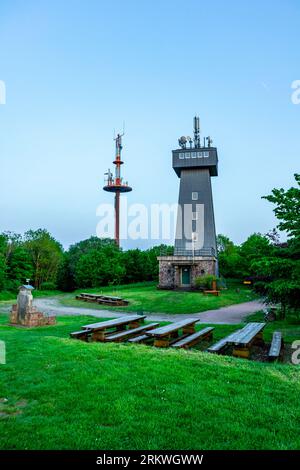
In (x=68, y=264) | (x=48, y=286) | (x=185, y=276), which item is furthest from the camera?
(x=68, y=264)

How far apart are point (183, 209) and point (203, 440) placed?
3187 centimetres

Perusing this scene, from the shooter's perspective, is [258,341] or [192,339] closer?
[192,339]

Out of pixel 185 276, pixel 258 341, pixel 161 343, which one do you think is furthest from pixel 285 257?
pixel 185 276

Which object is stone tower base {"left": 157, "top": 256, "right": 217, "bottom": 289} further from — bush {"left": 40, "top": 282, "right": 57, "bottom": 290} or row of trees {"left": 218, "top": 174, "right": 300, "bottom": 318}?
row of trees {"left": 218, "top": 174, "right": 300, "bottom": 318}

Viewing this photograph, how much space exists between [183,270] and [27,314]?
21.0 m

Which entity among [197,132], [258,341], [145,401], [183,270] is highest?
[197,132]

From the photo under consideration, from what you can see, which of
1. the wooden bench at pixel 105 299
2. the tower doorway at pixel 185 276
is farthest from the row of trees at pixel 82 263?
the wooden bench at pixel 105 299

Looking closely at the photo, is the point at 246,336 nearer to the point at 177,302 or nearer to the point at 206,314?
the point at 206,314

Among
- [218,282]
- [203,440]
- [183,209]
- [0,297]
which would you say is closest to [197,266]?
[218,282]

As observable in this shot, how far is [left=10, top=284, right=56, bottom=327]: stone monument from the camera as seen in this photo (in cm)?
1242

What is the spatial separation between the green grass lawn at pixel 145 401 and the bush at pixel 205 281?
22.7 metres

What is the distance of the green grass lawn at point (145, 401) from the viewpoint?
10.8ft

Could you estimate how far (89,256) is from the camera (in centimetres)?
4253

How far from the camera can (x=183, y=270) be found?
32031mm
